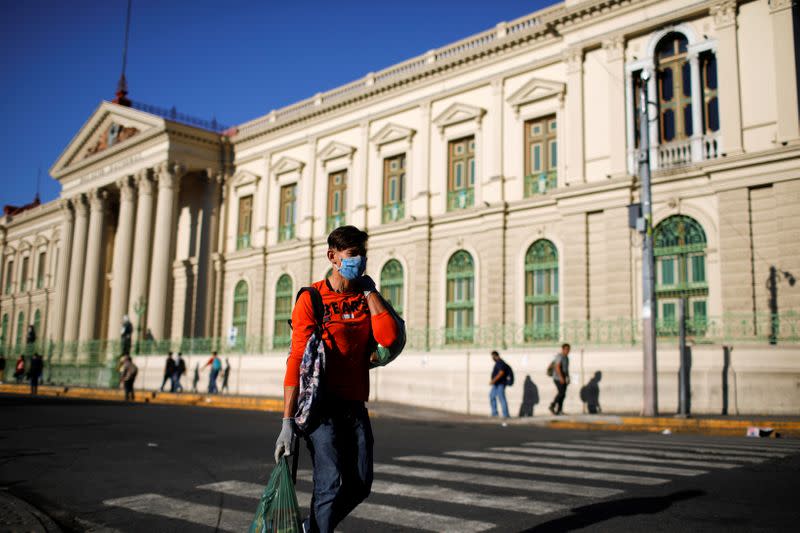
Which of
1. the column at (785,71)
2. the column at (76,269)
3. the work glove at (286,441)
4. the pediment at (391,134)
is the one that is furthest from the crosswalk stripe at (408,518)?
the column at (76,269)

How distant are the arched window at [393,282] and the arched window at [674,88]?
11.5 metres

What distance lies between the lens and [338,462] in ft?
12.2

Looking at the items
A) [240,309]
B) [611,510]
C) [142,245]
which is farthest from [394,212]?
[611,510]

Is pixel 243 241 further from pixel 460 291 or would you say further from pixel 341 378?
pixel 341 378

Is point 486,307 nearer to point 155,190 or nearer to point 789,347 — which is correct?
point 789,347

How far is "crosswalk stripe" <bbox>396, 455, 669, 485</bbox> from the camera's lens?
23.2 feet

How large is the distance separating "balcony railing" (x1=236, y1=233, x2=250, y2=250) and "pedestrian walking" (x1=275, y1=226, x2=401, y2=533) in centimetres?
3245

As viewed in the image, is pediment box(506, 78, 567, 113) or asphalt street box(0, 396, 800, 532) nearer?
asphalt street box(0, 396, 800, 532)

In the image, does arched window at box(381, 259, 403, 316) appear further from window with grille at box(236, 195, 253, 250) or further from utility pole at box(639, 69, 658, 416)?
utility pole at box(639, 69, 658, 416)

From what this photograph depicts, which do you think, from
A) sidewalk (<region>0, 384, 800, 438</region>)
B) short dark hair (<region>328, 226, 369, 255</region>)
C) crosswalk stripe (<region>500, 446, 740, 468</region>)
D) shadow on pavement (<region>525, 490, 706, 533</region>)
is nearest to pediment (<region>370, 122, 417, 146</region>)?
sidewalk (<region>0, 384, 800, 438</region>)

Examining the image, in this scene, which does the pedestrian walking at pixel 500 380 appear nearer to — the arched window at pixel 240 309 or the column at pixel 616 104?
the column at pixel 616 104

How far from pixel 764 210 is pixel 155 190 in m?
29.9

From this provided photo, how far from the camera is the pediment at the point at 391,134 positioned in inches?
1123

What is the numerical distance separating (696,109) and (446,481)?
16933mm
